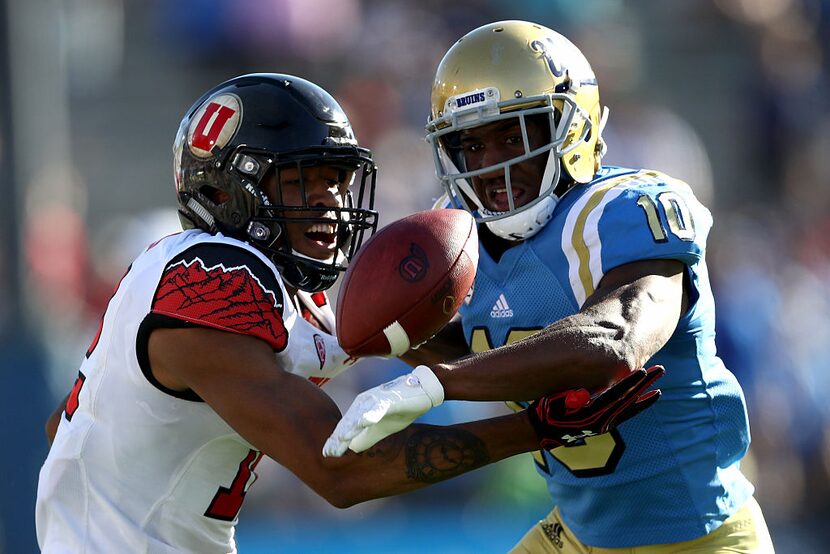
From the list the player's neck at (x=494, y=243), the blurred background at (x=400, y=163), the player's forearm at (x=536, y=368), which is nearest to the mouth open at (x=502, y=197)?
the player's neck at (x=494, y=243)

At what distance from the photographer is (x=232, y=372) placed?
264cm

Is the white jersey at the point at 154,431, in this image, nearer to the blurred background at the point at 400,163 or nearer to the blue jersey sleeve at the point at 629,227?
the blue jersey sleeve at the point at 629,227

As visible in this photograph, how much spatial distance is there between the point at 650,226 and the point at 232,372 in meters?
1.11

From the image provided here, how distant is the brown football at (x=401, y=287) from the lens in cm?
267

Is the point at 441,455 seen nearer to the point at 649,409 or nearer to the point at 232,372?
the point at 232,372

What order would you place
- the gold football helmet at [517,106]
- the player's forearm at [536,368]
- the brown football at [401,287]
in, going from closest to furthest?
the player's forearm at [536,368]
the brown football at [401,287]
the gold football helmet at [517,106]

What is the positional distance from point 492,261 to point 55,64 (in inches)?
195

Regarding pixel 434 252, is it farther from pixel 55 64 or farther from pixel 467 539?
pixel 55 64

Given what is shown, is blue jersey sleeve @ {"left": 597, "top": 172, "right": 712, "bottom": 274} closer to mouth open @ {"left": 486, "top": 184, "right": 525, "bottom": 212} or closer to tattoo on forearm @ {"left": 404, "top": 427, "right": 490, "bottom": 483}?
mouth open @ {"left": 486, "top": 184, "right": 525, "bottom": 212}

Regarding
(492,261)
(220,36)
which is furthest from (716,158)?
(492,261)

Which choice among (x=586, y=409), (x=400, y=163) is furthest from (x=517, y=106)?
(x=400, y=163)

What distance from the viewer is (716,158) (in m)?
9.59

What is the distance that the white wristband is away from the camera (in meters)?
2.46

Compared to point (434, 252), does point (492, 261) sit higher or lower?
lower
